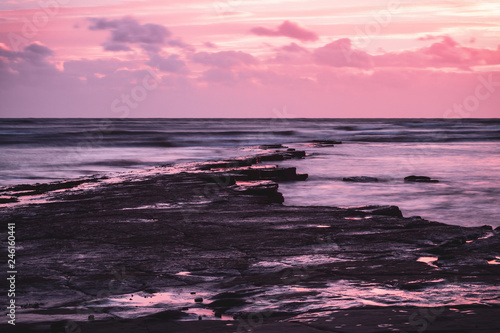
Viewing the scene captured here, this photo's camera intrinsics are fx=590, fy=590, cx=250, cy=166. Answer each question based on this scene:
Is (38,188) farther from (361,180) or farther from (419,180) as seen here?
(419,180)

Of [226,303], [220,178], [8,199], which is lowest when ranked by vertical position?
[226,303]

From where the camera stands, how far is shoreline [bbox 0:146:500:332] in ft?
16.3

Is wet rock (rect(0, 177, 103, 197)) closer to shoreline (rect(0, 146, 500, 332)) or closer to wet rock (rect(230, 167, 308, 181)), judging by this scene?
shoreline (rect(0, 146, 500, 332))

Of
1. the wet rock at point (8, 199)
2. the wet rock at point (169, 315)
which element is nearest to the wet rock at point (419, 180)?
the wet rock at point (8, 199)

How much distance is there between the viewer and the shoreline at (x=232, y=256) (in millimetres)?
4953

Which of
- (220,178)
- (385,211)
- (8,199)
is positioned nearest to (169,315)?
(385,211)

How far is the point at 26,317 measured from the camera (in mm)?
4703

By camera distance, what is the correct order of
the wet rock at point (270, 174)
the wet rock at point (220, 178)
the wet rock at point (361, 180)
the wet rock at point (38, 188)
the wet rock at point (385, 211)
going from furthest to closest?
the wet rock at point (361, 180), the wet rock at point (270, 174), the wet rock at point (220, 178), the wet rock at point (38, 188), the wet rock at point (385, 211)

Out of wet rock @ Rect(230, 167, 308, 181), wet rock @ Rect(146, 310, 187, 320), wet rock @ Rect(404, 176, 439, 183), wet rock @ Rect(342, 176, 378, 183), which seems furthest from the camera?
wet rock @ Rect(404, 176, 439, 183)

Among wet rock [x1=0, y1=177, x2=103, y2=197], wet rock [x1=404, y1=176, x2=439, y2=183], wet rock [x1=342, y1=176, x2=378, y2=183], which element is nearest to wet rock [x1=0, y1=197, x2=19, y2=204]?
wet rock [x1=0, y1=177, x2=103, y2=197]

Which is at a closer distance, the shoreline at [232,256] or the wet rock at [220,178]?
the shoreline at [232,256]

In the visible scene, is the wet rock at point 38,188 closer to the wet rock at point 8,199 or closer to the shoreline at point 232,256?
the wet rock at point 8,199

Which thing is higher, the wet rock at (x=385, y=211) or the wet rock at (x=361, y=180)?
the wet rock at (x=385, y=211)

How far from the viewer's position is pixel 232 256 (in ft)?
22.7
